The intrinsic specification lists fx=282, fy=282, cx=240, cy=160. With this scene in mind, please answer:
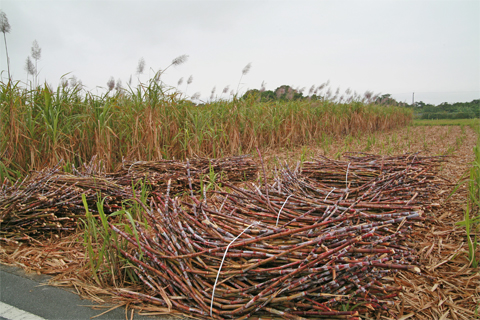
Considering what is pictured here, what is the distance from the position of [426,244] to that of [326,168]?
103 cm

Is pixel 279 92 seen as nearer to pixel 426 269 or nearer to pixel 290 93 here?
pixel 290 93

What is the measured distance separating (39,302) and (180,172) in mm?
1633

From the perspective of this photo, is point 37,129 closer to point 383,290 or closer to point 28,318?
point 28,318

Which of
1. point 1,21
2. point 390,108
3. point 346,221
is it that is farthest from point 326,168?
point 390,108

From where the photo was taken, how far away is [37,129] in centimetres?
341

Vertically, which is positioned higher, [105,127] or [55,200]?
[105,127]

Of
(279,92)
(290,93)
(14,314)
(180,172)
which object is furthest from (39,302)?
(290,93)

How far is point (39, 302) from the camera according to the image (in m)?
1.51

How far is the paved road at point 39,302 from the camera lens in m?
1.40

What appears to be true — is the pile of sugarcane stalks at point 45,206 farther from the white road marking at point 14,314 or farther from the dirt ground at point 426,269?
the white road marking at point 14,314

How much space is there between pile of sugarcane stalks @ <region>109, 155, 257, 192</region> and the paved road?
100cm

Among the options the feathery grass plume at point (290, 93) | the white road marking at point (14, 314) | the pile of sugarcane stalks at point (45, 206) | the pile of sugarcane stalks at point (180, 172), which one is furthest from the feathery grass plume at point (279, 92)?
the white road marking at point (14, 314)

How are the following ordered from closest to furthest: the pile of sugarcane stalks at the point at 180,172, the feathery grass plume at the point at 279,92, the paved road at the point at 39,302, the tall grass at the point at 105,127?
1. the paved road at the point at 39,302
2. the pile of sugarcane stalks at the point at 180,172
3. the tall grass at the point at 105,127
4. the feathery grass plume at the point at 279,92

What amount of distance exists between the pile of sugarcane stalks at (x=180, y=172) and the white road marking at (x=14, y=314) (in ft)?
3.76
